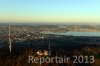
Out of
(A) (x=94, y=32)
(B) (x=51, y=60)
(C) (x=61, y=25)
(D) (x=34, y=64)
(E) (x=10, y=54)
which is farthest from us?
(C) (x=61, y=25)

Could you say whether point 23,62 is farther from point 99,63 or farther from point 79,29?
point 79,29

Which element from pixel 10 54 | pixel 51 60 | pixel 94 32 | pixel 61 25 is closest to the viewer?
pixel 51 60

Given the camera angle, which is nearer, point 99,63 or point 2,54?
point 99,63

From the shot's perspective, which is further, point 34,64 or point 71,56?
point 71,56

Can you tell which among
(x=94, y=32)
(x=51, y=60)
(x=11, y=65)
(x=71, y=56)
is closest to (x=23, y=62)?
(x=11, y=65)

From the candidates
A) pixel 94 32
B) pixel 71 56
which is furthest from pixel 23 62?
pixel 94 32

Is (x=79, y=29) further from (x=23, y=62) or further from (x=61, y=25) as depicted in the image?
(x=23, y=62)

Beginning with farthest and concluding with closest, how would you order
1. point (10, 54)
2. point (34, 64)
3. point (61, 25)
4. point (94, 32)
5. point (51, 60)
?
point (61, 25) < point (94, 32) < point (10, 54) < point (51, 60) < point (34, 64)

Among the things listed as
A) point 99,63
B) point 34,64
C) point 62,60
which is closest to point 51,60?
point 62,60
